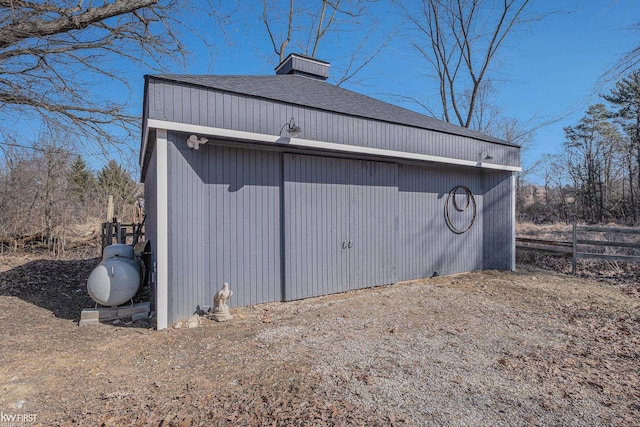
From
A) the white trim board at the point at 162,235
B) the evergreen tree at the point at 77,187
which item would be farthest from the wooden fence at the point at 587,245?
the evergreen tree at the point at 77,187

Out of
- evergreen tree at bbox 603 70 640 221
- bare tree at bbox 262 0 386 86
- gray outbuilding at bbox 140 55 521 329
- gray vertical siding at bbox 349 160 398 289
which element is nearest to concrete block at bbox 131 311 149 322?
gray outbuilding at bbox 140 55 521 329

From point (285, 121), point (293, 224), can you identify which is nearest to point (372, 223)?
point (293, 224)

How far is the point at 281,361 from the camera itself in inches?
119

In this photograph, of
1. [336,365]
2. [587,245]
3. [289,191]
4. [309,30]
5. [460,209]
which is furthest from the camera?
[309,30]

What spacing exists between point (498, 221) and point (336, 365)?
646 cm

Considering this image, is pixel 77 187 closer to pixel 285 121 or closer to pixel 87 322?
pixel 87 322

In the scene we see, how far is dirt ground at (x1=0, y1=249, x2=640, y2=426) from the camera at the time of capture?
2.23m

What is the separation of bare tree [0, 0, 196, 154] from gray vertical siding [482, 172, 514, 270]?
7.53 meters

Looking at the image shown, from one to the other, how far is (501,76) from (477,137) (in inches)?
449

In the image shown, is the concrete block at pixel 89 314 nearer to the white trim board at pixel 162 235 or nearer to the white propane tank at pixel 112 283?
the white propane tank at pixel 112 283

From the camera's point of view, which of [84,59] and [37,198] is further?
[37,198]

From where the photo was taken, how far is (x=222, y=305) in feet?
13.6

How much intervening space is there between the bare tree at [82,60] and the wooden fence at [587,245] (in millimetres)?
9618

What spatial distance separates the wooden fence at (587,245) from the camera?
6992mm
